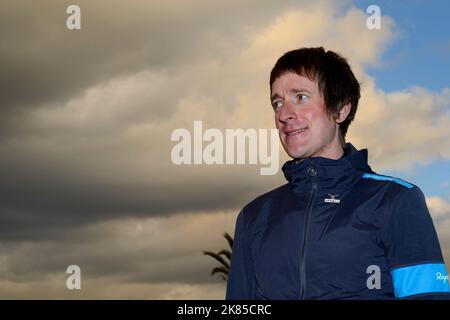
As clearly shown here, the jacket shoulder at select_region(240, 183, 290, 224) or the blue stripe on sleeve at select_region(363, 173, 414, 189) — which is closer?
the blue stripe on sleeve at select_region(363, 173, 414, 189)

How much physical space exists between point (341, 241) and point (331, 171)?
52 cm

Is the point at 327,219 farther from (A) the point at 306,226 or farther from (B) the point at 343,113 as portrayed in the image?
(B) the point at 343,113

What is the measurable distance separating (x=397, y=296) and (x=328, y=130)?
1144mm

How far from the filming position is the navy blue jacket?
3531mm

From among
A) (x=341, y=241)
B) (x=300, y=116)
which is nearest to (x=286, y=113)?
(x=300, y=116)

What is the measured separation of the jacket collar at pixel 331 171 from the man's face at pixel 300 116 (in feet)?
0.28

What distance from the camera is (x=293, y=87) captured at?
160 inches

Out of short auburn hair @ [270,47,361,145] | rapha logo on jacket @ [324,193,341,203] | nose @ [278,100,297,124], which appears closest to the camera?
rapha logo on jacket @ [324,193,341,203]

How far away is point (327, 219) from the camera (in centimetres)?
381

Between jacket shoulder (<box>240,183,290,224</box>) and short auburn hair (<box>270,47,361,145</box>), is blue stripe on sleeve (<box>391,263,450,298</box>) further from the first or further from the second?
short auburn hair (<box>270,47,361,145</box>)

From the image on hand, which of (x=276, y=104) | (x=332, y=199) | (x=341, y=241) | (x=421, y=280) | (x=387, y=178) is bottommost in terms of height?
(x=421, y=280)

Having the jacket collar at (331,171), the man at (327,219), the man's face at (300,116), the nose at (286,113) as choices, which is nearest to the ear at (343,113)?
the man at (327,219)

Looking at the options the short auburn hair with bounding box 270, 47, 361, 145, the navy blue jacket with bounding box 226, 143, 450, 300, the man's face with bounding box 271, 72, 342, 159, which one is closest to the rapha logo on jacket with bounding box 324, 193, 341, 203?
the navy blue jacket with bounding box 226, 143, 450, 300

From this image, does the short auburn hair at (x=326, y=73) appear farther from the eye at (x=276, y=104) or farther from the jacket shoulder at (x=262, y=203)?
the jacket shoulder at (x=262, y=203)
